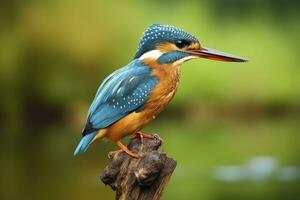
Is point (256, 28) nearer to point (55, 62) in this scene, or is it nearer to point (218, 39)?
point (218, 39)

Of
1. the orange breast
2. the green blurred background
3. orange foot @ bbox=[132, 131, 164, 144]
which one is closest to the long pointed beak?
the orange breast

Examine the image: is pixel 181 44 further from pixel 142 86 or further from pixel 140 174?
pixel 140 174

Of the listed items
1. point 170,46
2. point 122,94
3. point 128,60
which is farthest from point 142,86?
point 128,60

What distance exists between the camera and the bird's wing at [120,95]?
440 cm

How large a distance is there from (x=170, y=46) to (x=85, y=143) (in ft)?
1.74

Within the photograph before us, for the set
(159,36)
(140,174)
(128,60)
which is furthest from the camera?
(128,60)

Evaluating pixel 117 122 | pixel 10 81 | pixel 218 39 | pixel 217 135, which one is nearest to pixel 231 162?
pixel 218 39

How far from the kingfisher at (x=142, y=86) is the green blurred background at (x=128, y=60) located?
1488 centimetres

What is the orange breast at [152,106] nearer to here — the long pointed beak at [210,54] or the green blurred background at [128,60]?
the long pointed beak at [210,54]

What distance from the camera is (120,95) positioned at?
4.45m

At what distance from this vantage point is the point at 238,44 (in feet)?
76.7

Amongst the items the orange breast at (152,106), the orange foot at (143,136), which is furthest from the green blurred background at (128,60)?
the orange breast at (152,106)

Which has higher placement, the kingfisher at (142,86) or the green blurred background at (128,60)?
the kingfisher at (142,86)

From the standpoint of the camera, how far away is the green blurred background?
22.4m
